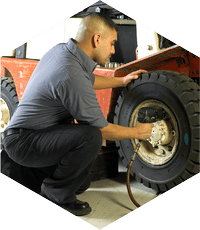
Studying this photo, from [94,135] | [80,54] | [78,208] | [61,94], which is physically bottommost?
[78,208]

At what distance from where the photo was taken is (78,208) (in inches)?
64.2

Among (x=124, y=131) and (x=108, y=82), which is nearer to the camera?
(x=124, y=131)

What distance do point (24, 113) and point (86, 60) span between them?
46 cm

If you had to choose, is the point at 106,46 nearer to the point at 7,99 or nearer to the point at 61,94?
the point at 61,94

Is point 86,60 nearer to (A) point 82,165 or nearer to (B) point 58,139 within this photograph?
(B) point 58,139

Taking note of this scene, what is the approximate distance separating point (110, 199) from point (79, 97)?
709mm

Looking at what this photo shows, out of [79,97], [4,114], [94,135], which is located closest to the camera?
[79,97]

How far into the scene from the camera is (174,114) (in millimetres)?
1594

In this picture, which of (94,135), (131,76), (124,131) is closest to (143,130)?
(124,131)

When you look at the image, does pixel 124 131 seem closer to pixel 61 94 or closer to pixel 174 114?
pixel 174 114

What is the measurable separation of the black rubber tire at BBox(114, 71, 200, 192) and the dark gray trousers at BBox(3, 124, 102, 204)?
1.20 ft

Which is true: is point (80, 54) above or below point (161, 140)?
above

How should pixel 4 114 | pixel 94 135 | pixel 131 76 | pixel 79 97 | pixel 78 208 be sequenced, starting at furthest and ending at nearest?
pixel 4 114 → pixel 131 76 → pixel 78 208 → pixel 94 135 → pixel 79 97

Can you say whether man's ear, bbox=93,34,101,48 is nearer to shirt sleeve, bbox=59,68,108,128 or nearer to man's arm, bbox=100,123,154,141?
shirt sleeve, bbox=59,68,108,128
